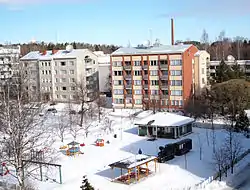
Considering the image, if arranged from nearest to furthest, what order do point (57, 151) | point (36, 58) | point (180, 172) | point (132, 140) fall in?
1. point (180, 172)
2. point (57, 151)
3. point (132, 140)
4. point (36, 58)

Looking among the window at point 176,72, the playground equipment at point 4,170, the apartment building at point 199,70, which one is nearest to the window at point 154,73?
the window at point 176,72

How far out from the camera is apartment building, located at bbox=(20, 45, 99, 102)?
189 ft

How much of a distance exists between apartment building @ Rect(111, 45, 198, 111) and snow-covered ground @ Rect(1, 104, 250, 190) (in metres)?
12.3

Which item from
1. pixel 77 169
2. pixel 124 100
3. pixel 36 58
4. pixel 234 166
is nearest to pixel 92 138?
pixel 77 169

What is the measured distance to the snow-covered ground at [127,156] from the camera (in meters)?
20.9

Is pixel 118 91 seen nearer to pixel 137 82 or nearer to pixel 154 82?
pixel 137 82

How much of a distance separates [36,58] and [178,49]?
25412 millimetres

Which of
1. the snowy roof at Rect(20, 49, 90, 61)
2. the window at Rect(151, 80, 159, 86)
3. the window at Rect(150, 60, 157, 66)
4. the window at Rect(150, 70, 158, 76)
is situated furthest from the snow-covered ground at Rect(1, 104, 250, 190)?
the snowy roof at Rect(20, 49, 90, 61)

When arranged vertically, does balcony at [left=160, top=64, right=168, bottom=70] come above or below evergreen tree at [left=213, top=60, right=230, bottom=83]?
above

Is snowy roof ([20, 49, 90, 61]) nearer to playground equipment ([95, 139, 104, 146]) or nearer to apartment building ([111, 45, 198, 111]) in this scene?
apartment building ([111, 45, 198, 111])

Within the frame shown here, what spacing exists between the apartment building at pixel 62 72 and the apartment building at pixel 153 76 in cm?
813

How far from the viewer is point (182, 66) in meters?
45.9

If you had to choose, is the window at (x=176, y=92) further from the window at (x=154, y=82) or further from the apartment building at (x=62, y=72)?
the apartment building at (x=62, y=72)

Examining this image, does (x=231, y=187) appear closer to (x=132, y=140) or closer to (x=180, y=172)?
(x=180, y=172)
